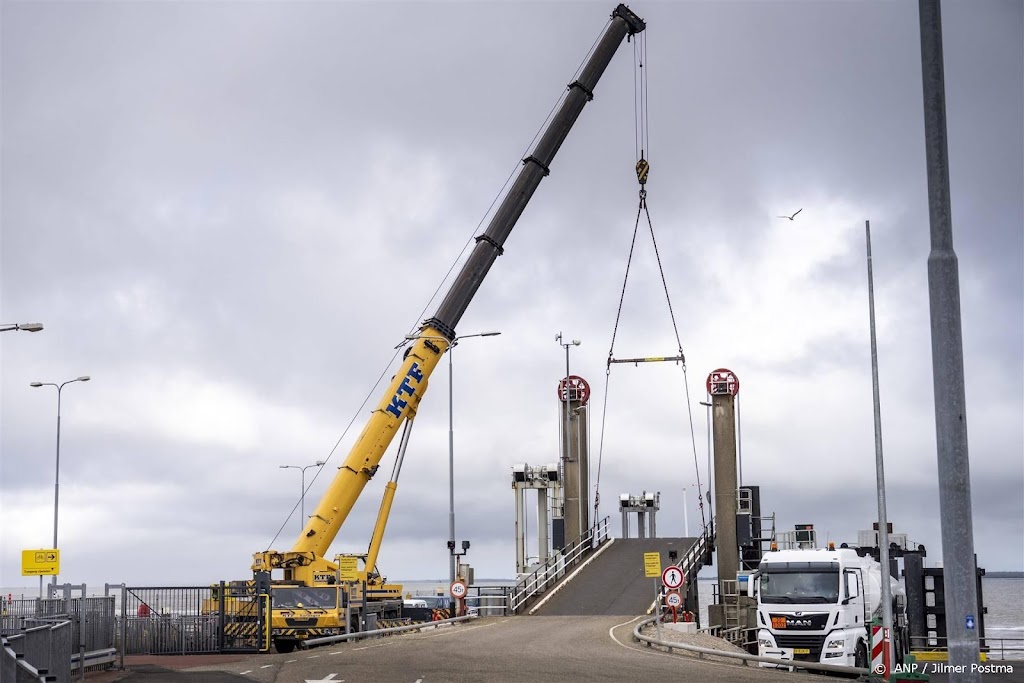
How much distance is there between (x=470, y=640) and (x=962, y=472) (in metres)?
23.9

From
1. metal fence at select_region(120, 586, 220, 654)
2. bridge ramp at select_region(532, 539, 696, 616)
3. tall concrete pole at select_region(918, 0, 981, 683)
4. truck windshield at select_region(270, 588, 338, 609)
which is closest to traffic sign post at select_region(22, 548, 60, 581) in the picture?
metal fence at select_region(120, 586, 220, 654)

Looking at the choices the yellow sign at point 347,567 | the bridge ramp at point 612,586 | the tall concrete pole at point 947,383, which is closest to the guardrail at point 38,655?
the tall concrete pole at point 947,383

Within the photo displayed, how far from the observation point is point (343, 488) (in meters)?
34.1

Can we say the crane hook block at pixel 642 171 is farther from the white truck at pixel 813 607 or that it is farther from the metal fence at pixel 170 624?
the metal fence at pixel 170 624

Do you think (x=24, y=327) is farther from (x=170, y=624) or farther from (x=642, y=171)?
(x=642, y=171)

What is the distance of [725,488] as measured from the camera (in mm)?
43812

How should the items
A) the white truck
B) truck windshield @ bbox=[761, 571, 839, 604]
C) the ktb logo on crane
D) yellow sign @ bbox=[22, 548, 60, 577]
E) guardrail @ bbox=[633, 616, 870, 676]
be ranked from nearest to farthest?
guardrail @ bbox=[633, 616, 870, 676] < the white truck < truck windshield @ bbox=[761, 571, 839, 604] < the ktb logo on crane < yellow sign @ bbox=[22, 548, 60, 577]

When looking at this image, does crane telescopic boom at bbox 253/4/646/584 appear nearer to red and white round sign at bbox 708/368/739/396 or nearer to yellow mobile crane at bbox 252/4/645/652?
yellow mobile crane at bbox 252/4/645/652

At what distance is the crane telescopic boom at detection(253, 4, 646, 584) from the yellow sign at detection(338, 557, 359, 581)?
12.6 inches

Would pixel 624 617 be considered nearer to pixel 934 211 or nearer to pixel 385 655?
pixel 385 655

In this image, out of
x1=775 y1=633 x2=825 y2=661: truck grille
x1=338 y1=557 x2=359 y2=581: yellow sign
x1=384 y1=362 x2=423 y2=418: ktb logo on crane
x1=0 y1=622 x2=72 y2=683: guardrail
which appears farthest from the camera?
x1=384 y1=362 x2=423 y2=418: ktb logo on crane

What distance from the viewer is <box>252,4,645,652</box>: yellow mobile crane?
32.8 m

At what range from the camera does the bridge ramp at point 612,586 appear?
42.6 m

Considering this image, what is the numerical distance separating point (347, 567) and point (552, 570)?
14990mm
